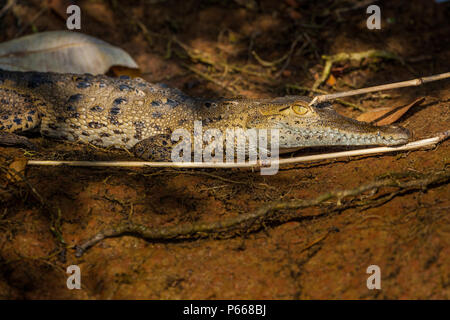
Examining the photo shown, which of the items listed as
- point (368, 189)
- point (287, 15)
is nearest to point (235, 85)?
point (287, 15)

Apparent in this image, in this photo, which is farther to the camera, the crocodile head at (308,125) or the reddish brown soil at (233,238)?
the crocodile head at (308,125)

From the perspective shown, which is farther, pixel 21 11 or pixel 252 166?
pixel 21 11

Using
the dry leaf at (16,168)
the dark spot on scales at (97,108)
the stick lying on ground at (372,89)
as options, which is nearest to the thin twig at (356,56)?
the stick lying on ground at (372,89)

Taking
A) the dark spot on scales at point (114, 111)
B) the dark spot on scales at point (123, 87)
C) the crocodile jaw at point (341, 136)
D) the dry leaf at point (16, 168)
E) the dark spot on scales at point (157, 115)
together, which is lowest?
the dry leaf at point (16, 168)

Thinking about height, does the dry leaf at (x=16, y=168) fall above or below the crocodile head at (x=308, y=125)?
below

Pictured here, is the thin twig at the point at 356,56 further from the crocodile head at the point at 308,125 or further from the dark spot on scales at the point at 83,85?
the dark spot on scales at the point at 83,85

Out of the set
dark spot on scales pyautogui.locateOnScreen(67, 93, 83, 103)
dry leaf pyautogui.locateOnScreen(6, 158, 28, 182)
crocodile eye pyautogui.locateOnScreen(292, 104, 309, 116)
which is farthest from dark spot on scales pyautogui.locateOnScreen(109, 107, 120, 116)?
crocodile eye pyautogui.locateOnScreen(292, 104, 309, 116)
